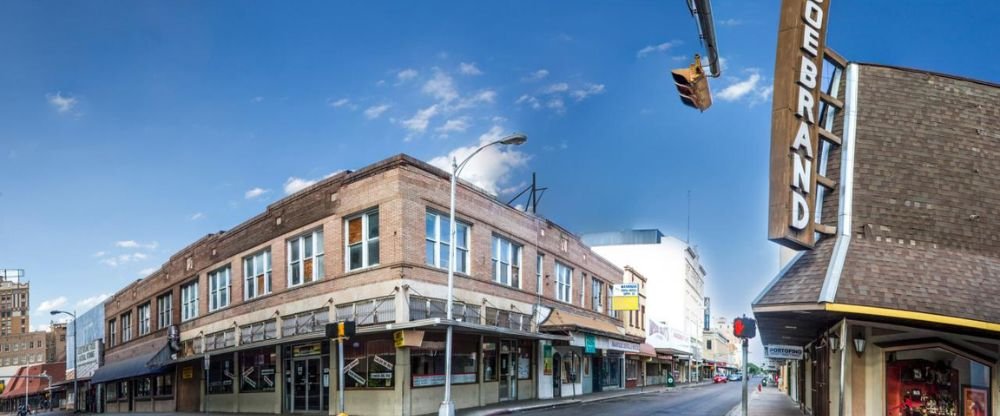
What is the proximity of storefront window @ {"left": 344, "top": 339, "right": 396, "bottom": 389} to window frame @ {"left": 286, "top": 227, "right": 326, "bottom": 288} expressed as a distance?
3.44 metres

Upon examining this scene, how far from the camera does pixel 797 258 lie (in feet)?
48.3

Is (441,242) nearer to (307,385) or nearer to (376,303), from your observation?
(376,303)

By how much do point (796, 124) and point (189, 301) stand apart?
3669cm

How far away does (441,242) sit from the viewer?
1135 inches

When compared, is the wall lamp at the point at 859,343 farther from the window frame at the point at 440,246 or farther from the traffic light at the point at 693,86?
the window frame at the point at 440,246

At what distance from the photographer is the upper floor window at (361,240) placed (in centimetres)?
2767

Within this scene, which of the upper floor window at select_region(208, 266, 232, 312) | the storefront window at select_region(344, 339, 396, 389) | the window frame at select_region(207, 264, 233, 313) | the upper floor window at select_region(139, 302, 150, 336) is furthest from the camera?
the upper floor window at select_region(139, 302, 150, 336)

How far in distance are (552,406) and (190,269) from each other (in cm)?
2198

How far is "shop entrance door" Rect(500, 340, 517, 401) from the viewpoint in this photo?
1297 inches

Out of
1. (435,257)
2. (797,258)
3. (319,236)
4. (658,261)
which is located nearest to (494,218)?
(435,257)

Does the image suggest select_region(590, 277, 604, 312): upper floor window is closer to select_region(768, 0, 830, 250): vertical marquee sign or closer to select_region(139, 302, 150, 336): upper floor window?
select_region(139, 302, 150, 336): upper floor window

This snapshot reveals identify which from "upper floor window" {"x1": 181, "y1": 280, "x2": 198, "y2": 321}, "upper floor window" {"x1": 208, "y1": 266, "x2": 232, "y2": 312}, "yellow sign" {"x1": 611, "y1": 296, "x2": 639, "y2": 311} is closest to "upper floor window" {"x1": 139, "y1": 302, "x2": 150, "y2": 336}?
"upper floor window" {"x1": 181, "y1": 280, "x2": 198, "y2": 321}

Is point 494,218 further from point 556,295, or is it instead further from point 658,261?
point 658,261

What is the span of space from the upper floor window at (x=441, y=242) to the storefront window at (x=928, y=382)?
16676 mm
